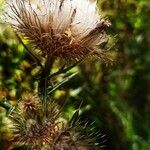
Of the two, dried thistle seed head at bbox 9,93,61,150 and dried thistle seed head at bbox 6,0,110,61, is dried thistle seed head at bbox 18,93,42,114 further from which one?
dried thistle seed head at bbox 6,0,110,61

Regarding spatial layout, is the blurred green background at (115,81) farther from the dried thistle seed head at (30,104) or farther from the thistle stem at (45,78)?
the dried thistle seed head at (30,104)

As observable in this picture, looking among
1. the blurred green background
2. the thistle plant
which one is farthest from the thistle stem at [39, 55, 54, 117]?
the blurred green background

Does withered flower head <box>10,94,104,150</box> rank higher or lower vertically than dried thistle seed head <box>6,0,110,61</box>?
lower

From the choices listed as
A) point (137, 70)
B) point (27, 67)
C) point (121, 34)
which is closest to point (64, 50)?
point (27, 67)

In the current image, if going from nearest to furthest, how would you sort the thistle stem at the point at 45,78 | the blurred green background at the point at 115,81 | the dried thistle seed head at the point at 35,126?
1. the dried thistle seed head at the point at 35,126
2. the thistle stem at the point at 45,78
3. the blurred green background at the point at 115,81

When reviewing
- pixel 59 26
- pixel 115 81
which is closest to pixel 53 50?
pixel 59 26

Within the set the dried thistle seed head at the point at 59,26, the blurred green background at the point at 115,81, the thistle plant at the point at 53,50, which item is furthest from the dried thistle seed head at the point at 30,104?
the blurred green background at the point at 115,81

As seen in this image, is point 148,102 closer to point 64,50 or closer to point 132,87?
point 132,87

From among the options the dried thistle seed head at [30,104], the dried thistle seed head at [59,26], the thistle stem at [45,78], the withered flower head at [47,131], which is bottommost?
the withered flower head at [47,131]

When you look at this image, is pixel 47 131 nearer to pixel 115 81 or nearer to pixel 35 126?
pixel 35 126
